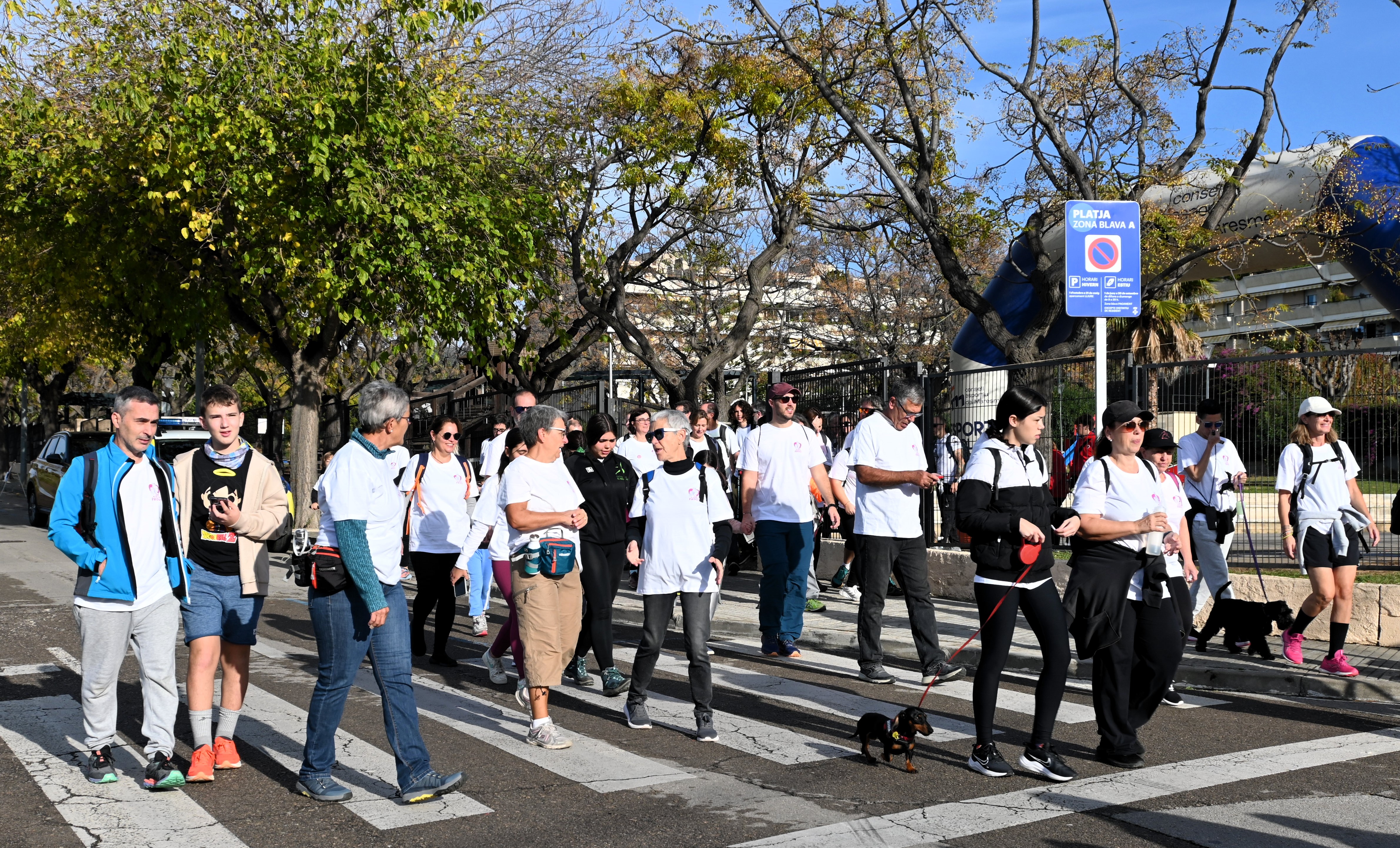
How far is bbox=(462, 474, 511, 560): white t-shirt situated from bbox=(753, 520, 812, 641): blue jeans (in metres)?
2.06

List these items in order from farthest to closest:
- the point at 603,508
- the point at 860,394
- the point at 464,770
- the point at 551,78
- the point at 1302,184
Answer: the point at 551,78, the point at 1302,184, the point at 860,394, the point at 603,508, the point at 464,770

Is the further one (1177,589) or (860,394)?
(860,394)

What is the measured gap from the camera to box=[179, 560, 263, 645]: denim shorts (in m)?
5.67

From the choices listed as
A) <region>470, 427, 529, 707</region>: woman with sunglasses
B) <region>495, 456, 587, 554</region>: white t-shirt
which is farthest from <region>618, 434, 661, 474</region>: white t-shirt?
<region>495, 456, 587, 554</region>: white t-shirt

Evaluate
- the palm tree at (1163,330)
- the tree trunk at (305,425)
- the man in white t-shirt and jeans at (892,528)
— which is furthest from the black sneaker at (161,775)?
the tree trunk at (305,425)

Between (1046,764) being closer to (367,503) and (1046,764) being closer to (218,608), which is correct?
(367,503)

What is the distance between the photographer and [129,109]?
18.2 metres

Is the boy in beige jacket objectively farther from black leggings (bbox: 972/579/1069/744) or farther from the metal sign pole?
the metal sign pole

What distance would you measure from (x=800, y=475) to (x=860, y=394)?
14.5ft

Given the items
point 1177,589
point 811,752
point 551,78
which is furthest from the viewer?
point 551,78

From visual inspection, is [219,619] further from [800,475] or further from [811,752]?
[800,475]

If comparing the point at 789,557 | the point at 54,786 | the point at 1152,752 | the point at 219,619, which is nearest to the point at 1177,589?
the point at 1152,752

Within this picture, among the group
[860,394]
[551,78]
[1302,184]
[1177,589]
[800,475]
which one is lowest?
[1177,589]

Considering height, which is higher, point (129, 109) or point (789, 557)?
point (129, 109)
